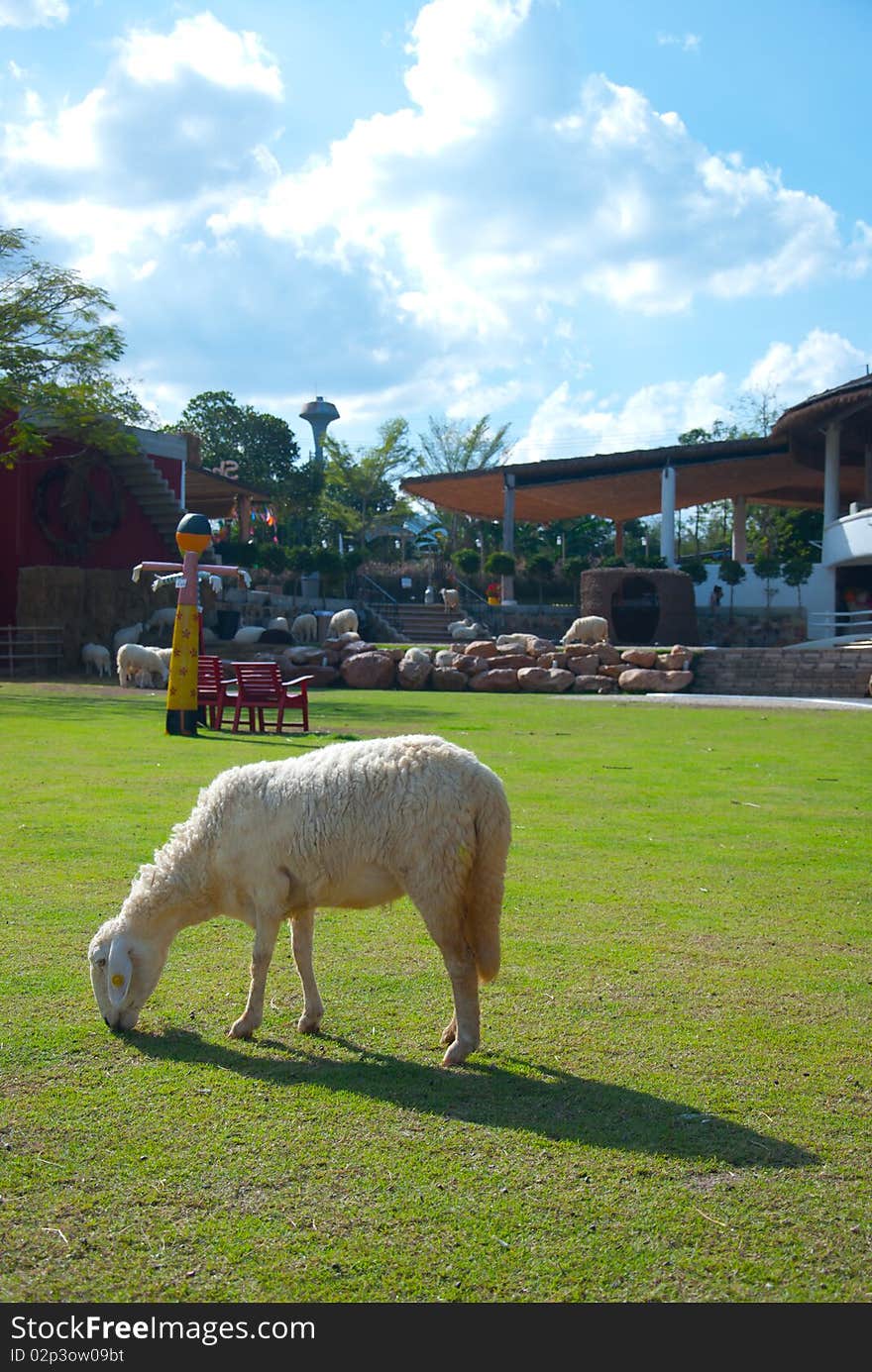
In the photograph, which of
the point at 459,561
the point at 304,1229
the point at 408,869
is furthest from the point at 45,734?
the point at 459,561

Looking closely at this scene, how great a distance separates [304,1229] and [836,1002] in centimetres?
280

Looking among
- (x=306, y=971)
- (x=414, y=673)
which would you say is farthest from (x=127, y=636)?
(x=306, y=971)

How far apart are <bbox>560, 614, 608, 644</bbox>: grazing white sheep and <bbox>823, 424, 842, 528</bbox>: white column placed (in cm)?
1133

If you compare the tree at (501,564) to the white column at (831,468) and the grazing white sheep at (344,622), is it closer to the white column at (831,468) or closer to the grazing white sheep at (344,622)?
the grazing white sheep at (344,622)

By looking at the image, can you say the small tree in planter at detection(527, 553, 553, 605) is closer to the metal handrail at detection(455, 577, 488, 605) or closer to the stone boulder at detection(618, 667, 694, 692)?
the metal handrail at detection(455, 577, 488, 605)

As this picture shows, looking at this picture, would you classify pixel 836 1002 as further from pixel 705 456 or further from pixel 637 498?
pixel 637 498

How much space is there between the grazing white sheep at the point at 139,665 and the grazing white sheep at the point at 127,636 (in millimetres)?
4349

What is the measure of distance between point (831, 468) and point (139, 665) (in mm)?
23042

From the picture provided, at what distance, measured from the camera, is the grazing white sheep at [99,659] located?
97.2 ft

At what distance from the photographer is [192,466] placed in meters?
38.7

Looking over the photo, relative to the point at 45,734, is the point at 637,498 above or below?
above

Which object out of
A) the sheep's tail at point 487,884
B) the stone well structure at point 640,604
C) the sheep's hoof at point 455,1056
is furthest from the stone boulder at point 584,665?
the sheep's hoof at point 455,1056
